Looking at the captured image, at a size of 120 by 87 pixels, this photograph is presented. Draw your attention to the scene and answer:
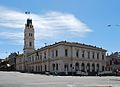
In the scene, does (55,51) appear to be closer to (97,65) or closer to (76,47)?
(76,47)

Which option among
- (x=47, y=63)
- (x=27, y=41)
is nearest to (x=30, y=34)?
(x=27, y=41)

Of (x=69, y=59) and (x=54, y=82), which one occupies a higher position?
(x=69, y=59)

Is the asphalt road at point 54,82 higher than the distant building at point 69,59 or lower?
lower

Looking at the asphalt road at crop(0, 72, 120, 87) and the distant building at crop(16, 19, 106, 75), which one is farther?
the distant building at crop(16, 19, 106, 75)

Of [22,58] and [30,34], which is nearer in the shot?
[30,34]

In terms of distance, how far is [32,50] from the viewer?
150875 millimetres

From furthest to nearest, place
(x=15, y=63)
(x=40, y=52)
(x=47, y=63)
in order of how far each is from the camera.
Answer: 1. (x=15, y=63)
2. (x=40, y=52)
3. (x=47, y=63)

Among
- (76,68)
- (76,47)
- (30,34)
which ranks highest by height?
(30,34)

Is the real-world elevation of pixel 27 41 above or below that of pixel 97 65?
above

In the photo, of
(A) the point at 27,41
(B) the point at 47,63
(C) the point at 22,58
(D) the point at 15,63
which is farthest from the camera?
(D) the point at 15,63

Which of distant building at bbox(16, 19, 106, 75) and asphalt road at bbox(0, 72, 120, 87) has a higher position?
distant building at bbox(16, 19, 106, 75)

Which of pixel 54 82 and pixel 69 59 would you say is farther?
pixel 69 59

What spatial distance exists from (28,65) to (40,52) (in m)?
23.7

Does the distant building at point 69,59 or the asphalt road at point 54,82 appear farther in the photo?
the distant building at point 69,59
